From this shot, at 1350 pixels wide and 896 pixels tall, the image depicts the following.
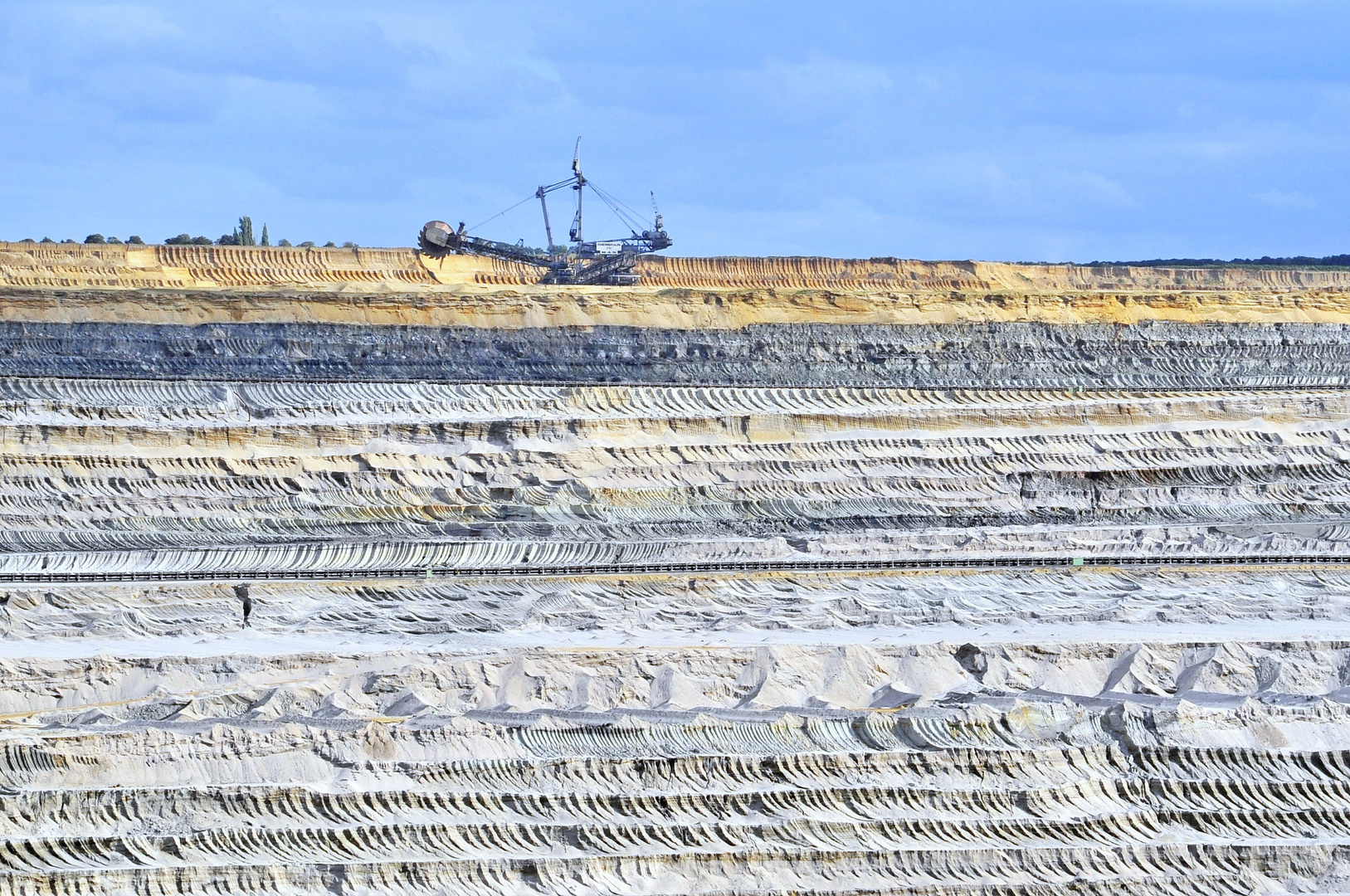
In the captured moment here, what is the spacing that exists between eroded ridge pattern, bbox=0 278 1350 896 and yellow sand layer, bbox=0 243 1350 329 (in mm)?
242

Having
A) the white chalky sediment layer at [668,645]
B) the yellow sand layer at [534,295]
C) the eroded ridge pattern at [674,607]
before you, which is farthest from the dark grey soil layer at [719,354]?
the white chalky sediment layer at [668,645]

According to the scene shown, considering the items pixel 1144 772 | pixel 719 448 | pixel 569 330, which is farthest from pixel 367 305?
pixel 1144 772

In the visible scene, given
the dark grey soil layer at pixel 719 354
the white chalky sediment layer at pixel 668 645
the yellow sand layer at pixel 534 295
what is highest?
the yellow sand layer at pixel 534 295

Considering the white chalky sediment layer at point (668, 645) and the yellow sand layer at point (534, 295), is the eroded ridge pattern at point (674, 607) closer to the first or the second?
the white chalky sediment layer at point (668, 645)

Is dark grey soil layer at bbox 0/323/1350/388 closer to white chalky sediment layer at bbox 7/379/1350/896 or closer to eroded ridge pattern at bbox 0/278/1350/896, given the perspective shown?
eroded ridge pattern at bbox 0/278/1350/896

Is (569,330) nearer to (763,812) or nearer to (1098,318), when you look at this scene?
(1098,318)

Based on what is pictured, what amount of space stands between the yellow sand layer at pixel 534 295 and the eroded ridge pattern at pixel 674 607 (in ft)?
0.79

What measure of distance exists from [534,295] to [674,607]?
25.7 feet

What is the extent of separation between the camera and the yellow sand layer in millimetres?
23797

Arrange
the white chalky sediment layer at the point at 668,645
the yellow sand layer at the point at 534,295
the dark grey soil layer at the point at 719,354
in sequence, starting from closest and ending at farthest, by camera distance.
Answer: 1. the white chalky sediment layer at the point at 668,645
2. the dark grey soil layer at the point at 719,354
3. the yellow sand layer at the point at 534,295

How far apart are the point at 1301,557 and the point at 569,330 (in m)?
9.46

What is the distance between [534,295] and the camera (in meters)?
24.9

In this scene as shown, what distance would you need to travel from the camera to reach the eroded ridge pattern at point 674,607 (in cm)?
1221

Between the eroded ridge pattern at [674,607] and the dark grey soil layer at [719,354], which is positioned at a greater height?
the dark grey soil layer at [719,354]
